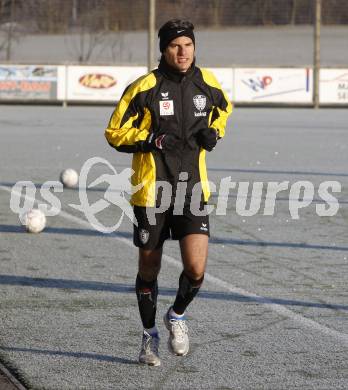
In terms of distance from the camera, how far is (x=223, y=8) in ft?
173

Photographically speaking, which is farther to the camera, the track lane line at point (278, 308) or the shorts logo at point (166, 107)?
the track lane line at point (278, 308)

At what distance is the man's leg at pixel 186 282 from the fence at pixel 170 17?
42.5 meters

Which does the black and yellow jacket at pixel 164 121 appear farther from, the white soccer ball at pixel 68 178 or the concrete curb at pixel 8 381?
the white soccer ball at pixel 68 178

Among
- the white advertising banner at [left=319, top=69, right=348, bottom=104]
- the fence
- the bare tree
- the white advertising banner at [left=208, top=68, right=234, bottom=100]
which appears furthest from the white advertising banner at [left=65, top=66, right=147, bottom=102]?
the bare tree

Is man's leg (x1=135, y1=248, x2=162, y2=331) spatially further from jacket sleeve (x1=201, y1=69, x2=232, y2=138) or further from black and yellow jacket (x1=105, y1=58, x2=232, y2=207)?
jacket sleeve (x1=201, y1=69, x2=232, y2=138)

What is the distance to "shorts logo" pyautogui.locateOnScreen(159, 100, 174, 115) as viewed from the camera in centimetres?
653

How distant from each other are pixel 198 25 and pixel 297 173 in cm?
3626

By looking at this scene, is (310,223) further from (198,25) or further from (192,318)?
(198,25)

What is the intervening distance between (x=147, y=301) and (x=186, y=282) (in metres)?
0.26

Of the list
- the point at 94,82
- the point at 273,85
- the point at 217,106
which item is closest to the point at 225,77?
the point at 273,85

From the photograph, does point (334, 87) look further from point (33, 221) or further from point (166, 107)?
Result: point (166, 107)

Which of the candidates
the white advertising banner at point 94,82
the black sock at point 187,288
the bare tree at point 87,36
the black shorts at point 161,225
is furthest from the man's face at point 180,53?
the bare tree at point 87,36

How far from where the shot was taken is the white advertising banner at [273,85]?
134 feet

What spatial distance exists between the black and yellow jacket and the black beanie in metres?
0.12
